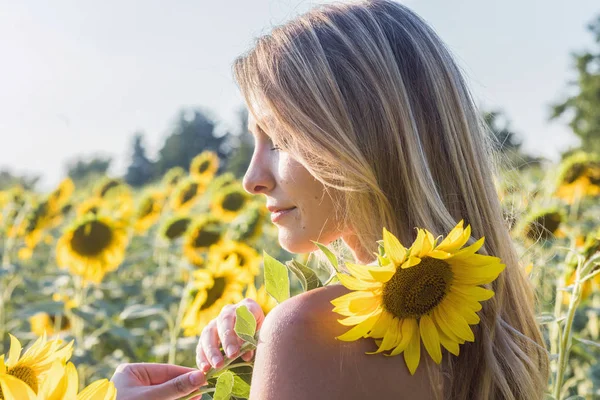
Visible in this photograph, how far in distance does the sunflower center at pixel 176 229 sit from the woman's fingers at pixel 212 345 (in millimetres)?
2060

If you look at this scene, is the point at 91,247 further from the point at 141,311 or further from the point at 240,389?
the point at 240,389

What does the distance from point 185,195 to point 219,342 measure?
2.99 meters

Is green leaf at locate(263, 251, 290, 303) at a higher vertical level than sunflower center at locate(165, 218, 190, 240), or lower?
higher

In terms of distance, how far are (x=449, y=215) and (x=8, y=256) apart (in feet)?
8.01

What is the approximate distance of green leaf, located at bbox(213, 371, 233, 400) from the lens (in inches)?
34.6

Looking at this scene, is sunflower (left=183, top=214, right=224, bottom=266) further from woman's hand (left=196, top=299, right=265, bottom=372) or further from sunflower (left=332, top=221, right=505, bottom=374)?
sunflower (left=332, top=221, right=505, bottom=374)

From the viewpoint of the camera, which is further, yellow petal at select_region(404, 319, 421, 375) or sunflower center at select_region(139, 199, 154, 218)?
sunflower center at select_region(139, 199, 154, 218)

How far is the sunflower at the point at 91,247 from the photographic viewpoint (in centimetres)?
285

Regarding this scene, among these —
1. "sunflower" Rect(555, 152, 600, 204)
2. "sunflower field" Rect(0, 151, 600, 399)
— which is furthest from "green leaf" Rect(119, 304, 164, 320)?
"sunflower" Rect(555, 152, 600, 204)

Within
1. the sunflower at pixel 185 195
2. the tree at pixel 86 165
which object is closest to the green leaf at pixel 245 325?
the sunflower at pixel 185 195

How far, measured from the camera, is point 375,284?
2.73 feet

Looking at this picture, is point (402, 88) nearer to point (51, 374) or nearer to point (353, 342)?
point (353, 342)

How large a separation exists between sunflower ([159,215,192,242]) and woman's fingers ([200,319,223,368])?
6.76 feet

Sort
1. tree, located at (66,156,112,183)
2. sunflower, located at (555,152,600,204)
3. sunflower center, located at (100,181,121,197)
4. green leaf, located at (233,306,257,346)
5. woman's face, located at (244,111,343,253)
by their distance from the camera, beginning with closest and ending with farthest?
1. green leaf, located at (233,306,257,346)
2. woman's face, located at (244,111,343,253)
3. sunflower, located at (555,152,600,204)
4. sunflower center, located at (100,181,121,197)
5. tree, located at (66,156,112,183)
